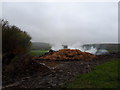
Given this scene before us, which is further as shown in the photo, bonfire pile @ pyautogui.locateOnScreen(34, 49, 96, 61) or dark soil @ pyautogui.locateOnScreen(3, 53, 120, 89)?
bonfire pile @ pyautogui.locateOnScreen(34, 49, 96, 61)

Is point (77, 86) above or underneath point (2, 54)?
underneath

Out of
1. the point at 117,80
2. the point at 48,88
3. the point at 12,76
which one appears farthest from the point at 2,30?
the point at 117,80

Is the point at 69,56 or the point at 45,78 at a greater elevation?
the point at 69,56

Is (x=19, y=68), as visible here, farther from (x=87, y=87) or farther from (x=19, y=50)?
(x=87, y=87)

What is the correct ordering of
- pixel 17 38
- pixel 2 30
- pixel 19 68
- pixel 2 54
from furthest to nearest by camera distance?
pixel 17 38
pixel 2 30
pixel 2 54
pixel 19 68

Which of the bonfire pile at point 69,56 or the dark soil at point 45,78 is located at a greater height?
the bonfire pile at point 69,56

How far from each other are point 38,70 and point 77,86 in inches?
136

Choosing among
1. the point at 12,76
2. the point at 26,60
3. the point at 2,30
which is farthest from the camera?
the point at 2,30

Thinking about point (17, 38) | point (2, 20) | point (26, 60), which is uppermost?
point (2, 20)

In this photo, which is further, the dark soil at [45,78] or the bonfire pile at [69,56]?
the bonfire pile at [69,56]

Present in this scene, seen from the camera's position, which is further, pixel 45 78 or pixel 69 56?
pixel 69 56

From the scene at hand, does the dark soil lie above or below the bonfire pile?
below

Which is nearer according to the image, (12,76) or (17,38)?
(12,76)

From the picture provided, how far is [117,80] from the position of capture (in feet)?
15.7
